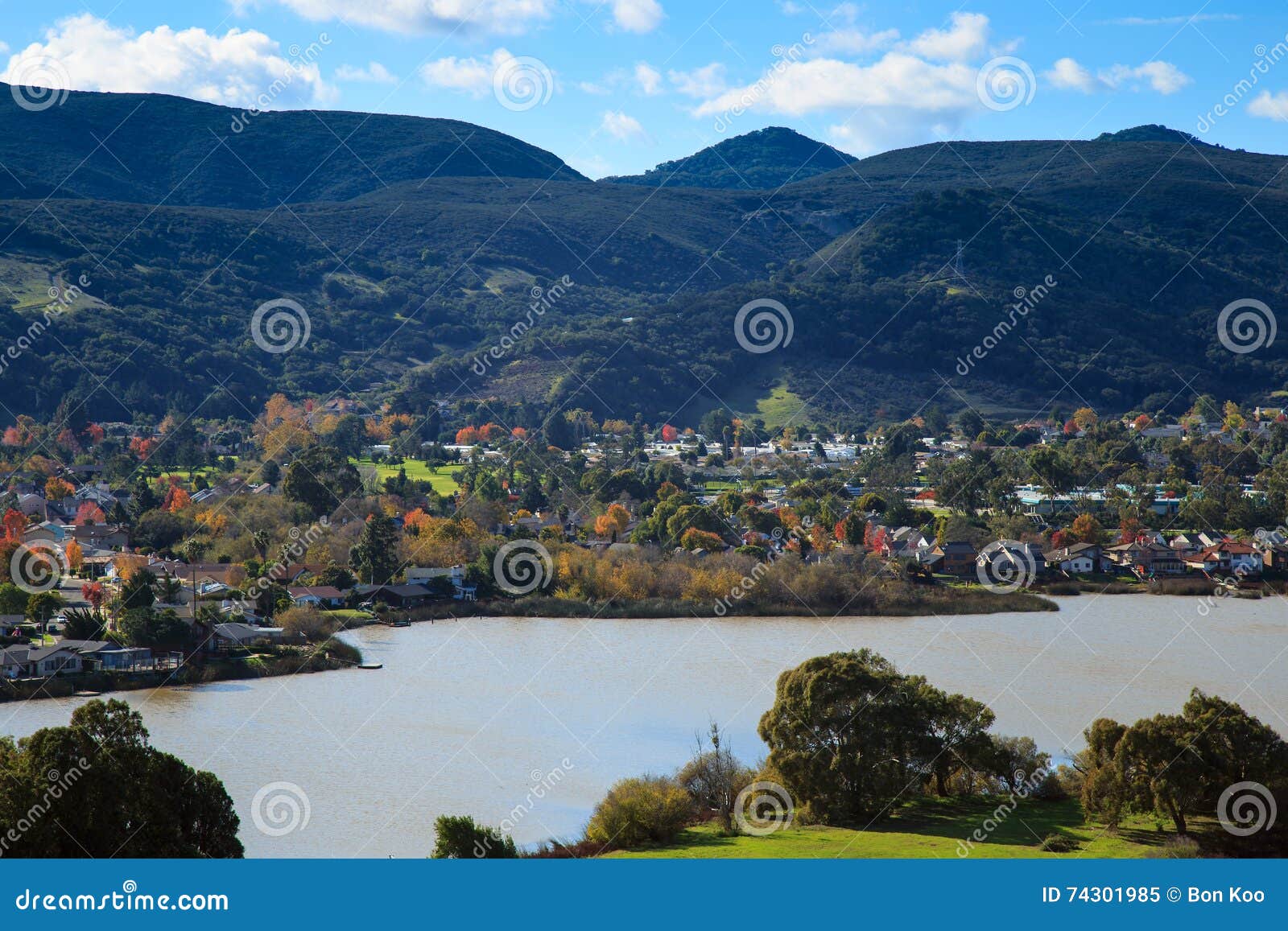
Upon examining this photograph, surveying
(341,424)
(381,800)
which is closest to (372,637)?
(381,800)

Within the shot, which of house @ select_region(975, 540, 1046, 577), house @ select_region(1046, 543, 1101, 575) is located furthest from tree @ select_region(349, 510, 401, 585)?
house @ select_region(1046, 543, 1101, 575)

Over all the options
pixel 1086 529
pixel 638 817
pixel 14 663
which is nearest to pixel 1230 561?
pixel 1086 529

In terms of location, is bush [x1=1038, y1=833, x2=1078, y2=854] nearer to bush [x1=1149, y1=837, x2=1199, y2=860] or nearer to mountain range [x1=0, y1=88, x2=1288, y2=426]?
bush [x1=1149, y1=837, x2=1199, y2=860]

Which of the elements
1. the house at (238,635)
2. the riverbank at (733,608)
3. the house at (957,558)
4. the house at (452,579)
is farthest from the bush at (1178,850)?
the house at (957,558)

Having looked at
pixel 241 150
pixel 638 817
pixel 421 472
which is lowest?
pixel 638 817

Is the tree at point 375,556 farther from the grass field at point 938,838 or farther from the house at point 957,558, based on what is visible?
the grass field at point 938,838

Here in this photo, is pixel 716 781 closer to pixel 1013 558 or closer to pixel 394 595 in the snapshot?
pixel 394 595
